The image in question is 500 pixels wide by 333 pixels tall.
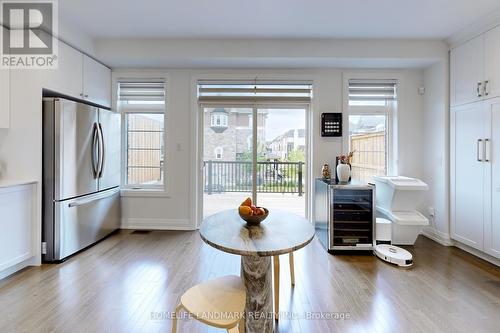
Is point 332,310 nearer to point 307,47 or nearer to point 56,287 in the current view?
point 56,287

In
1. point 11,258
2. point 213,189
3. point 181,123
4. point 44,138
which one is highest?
point 181,123

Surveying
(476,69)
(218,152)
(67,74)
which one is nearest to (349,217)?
(218,152)

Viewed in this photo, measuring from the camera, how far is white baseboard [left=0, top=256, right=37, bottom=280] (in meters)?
2.43

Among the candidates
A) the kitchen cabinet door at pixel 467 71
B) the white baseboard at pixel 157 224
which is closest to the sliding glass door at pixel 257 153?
the white baseboard at pixel 157 224

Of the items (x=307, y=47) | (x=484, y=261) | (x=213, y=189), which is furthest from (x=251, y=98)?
(x=484, y=261)

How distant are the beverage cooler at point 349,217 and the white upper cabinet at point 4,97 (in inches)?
143

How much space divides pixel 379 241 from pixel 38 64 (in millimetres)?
4592

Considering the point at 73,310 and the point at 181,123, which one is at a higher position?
the point at 181,123

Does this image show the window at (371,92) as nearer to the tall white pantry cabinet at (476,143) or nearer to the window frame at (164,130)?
the tall white pantry cabinet at (476,143)

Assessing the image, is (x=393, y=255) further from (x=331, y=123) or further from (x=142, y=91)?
(x=142, y=91)

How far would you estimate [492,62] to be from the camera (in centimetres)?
280

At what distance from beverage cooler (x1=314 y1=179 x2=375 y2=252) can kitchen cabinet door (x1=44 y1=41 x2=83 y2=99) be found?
11.2 feet

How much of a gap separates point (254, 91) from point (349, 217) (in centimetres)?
234

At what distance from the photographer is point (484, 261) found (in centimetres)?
→ 288
